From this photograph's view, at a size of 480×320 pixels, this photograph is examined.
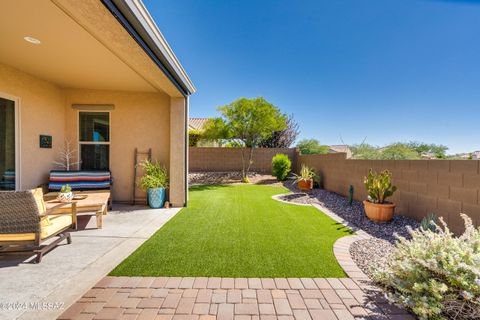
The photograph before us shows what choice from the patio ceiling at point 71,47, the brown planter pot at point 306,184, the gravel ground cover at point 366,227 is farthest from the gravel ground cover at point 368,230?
the patio ceiling at point 71,47

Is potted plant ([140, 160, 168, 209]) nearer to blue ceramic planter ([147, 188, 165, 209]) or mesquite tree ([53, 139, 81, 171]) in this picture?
blue ceramic planter ([147, 188, 165, 209])

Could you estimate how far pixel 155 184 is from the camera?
6.14 metres

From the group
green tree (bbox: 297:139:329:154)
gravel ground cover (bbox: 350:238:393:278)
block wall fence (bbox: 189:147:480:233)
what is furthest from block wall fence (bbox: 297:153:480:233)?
green tree (bbox: 297:139:329:154)

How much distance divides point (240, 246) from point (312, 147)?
14.8 m

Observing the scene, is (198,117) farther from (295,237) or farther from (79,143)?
(295,237)

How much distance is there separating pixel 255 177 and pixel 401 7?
32.0ft

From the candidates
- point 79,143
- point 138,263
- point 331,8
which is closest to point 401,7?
point 331,8

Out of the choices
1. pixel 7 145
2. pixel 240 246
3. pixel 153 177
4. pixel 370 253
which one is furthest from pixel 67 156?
pixel 370 253

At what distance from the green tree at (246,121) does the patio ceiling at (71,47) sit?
632 cm

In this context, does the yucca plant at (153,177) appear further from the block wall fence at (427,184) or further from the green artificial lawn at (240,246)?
the block wall fence at (427,184)

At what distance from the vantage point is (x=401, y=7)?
6.45 metres

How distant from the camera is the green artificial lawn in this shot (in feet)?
9.18

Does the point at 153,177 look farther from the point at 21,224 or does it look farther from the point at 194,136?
the point at 194,136

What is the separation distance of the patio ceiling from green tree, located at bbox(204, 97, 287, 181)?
6.32 m
